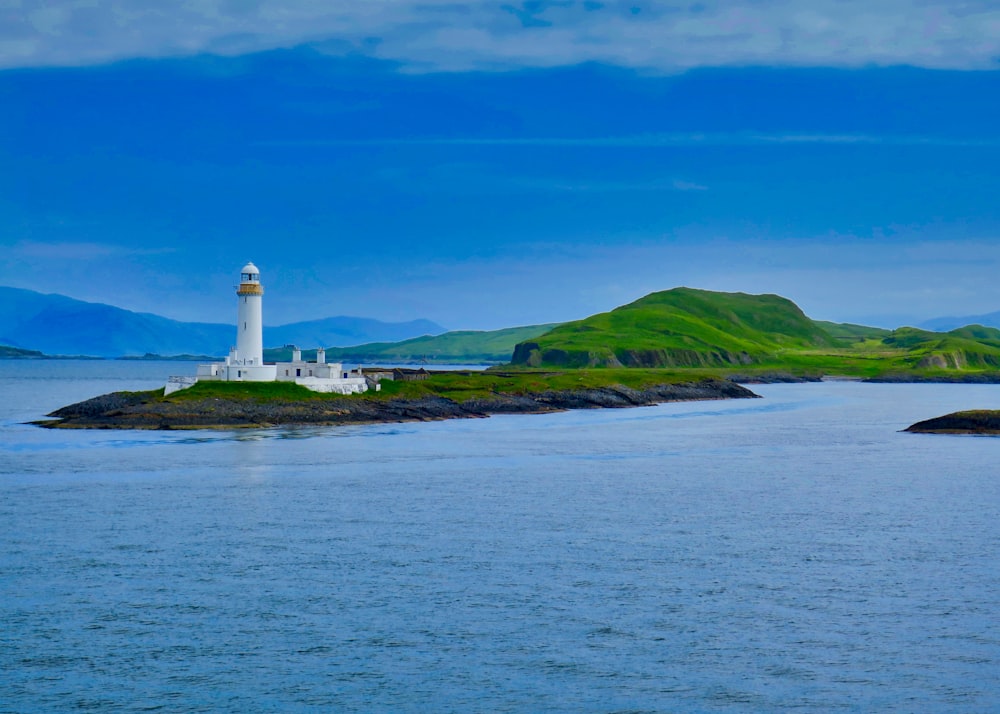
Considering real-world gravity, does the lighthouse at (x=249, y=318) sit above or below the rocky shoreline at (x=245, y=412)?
above

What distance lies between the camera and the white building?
339ft

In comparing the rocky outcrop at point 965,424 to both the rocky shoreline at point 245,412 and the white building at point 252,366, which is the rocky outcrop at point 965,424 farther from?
the white building at point 252,366

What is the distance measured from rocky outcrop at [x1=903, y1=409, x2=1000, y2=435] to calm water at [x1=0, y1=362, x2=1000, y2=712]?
105ft

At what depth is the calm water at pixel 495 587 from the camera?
25.6 meters

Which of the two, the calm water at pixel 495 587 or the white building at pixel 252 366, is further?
the white building at pixel 252 366

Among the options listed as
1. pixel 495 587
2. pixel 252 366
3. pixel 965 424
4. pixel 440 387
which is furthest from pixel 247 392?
pixel 495 587

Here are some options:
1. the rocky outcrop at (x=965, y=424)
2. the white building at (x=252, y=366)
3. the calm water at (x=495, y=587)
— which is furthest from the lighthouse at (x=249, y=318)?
the rocky outcrop at (x=965, y=424)

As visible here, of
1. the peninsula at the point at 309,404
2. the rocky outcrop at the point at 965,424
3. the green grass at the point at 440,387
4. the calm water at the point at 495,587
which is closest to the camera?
the calm water at the point at 495,587

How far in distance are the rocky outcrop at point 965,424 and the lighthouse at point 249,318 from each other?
63252 millimetres

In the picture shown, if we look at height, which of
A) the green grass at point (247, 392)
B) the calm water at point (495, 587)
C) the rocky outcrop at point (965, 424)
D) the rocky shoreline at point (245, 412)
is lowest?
the calm water at point (495, 587)

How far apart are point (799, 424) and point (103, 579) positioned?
91477mm

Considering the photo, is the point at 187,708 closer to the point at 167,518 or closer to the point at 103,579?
the point at 103,579

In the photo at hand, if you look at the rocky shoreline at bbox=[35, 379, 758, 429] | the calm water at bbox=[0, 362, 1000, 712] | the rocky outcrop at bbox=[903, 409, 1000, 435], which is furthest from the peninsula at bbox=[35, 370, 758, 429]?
the rocky outcrop at bbox=[903, 409, 1000, 435]

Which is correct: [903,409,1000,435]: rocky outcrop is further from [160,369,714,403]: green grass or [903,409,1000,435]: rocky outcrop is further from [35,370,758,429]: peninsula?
[160,369,714,403]: green grass
